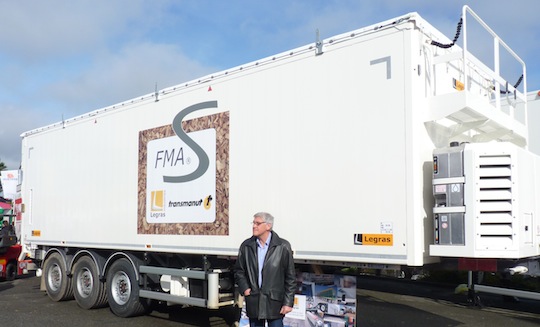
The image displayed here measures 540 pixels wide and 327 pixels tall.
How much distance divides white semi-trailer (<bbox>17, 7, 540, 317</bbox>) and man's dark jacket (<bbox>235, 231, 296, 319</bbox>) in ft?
3.01

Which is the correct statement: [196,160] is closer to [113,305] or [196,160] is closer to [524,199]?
[113,305]

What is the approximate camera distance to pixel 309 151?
6273 mm

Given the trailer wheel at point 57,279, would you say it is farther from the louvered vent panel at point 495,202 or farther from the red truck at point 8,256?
the louvered vent panel at point 495,202

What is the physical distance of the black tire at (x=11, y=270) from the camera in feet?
52.3

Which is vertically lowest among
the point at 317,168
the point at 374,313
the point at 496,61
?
the point at 374,313

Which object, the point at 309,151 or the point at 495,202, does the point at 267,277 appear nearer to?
the point at 309,151

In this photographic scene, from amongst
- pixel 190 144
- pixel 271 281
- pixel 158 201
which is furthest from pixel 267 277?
pixel 158 201

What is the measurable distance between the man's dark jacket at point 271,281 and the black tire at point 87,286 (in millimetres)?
5091

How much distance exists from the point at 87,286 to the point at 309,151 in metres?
5.70

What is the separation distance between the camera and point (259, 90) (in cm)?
695

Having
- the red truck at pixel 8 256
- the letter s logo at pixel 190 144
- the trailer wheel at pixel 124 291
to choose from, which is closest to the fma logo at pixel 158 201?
the letter s logo at pixel 190 144

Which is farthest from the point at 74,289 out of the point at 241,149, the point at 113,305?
the point at 241,149

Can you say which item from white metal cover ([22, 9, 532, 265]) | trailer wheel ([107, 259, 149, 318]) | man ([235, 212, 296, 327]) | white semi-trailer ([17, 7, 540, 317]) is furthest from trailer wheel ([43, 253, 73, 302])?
man ([235, 212, 296, 327])

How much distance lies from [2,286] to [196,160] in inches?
390
